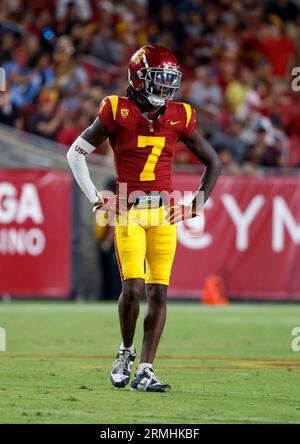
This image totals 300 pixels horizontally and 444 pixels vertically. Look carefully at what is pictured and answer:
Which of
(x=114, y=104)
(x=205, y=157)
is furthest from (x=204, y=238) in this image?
(x=114, y=104)

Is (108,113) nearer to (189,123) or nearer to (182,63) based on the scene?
(189,123)

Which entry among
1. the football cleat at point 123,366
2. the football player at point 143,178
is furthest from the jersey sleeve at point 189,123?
the football cleat at point 123,366

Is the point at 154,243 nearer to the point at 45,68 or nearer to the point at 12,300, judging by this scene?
the point at 12,300

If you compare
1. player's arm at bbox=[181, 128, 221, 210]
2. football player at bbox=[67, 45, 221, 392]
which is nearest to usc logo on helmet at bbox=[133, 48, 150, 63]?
football player at bbox=[67, 45, 221, 392]

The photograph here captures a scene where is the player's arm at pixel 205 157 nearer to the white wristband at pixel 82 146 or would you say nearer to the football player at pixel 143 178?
the football player at pixel 143 178

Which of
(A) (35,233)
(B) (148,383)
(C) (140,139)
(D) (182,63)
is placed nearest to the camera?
(B) (148,383)

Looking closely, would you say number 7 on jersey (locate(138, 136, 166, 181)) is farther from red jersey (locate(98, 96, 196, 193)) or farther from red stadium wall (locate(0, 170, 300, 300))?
red stadium wall (locate(0, 170, 300, 300))

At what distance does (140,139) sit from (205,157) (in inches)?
21.6

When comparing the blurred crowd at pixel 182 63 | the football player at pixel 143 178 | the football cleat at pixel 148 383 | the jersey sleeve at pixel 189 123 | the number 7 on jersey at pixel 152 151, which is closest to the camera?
the football cleat at pixel 148 383

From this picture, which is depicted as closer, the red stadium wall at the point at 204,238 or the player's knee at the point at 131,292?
the player's knee at the point at 131,292

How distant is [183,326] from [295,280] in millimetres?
3717

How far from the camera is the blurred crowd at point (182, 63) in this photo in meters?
19.3

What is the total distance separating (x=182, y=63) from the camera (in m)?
22.6

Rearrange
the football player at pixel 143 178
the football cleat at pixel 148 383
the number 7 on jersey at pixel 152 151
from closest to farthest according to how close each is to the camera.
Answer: the football cleat at pixel 148 383 < the football player at pixel 143 178 < the number 7 on jersey at pixel 152 151
